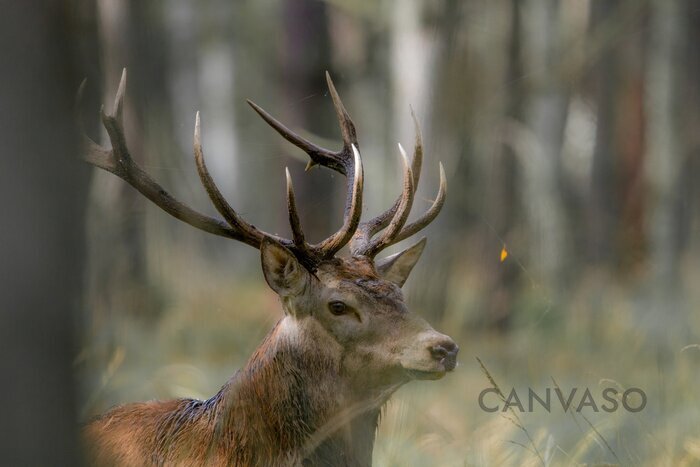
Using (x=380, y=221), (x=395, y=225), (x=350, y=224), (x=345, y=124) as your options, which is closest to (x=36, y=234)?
(x=350, y=224)

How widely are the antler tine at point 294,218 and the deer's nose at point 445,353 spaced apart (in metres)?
0.63

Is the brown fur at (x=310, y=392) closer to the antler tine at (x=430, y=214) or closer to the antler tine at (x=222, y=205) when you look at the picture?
the antler tine at (x=222, y=205)

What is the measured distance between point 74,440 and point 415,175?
6.83 ft

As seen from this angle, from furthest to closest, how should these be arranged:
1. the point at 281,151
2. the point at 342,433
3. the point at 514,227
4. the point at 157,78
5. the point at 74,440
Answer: the point at 514,227
the point at 157,78
the point at 281,151
the point at 342,433
the point at 74,440

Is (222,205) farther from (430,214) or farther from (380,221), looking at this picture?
(430,214)

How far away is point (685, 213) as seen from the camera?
37.6 feet

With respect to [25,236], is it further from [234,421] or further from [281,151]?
[281,151]

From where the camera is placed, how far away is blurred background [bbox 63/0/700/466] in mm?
5270

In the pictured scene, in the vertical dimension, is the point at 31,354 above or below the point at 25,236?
below

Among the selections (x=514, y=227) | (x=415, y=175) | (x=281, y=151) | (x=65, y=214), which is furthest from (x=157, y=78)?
(x=65, y=214)

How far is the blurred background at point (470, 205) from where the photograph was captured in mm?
5270

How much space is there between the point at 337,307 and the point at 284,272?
231mm

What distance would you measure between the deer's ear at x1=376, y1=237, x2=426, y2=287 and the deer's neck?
57 cm

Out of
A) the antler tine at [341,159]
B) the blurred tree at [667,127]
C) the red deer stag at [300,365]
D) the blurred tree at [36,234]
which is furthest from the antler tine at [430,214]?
the blurred tree at [667,127]
